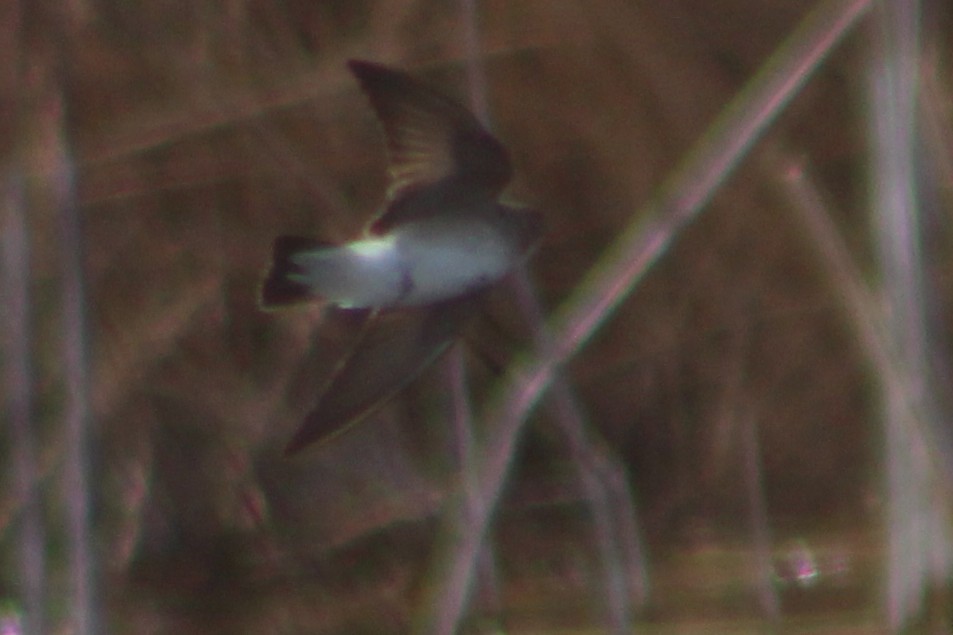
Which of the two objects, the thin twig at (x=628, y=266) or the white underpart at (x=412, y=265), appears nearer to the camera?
the white underpart at (x=412, y=265)

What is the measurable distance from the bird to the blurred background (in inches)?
15.5

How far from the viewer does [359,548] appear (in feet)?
3.24

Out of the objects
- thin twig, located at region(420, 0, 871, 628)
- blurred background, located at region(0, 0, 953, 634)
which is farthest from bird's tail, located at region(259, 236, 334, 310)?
blurred background, located at region(0, 0, 953, 634)

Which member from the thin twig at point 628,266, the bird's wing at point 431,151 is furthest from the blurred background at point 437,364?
the bird's wing at point 431,151

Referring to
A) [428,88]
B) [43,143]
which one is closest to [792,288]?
[43,143]

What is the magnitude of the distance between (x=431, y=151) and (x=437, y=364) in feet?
1.34

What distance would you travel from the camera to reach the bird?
1.30 ft

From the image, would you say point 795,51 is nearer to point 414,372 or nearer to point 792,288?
point 414,372

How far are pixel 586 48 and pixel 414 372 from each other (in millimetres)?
593

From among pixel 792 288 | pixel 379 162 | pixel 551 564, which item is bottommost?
pixel 551 564

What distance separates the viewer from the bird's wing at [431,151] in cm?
42

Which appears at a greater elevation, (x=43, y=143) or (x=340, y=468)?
(x=43, y=143)

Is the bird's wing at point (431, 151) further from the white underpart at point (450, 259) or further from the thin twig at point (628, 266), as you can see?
the thin twig at point (628, 266)

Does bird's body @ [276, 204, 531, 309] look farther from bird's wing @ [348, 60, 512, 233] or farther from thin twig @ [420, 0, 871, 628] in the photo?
thin twig @ [420, 0, 871, 628]
